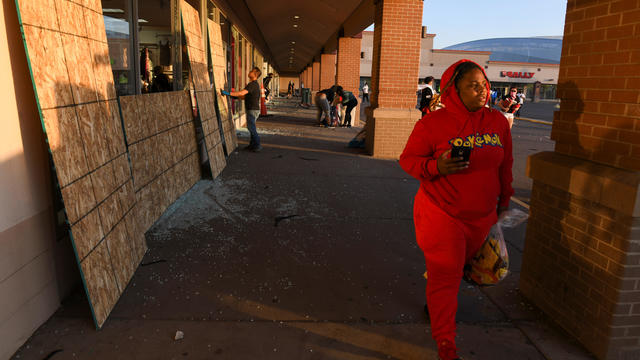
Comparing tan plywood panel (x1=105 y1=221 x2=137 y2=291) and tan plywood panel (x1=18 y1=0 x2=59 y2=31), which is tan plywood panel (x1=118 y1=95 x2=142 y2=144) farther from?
tan plywood panel (x1=18 y1=0 x2=59 y2=31)

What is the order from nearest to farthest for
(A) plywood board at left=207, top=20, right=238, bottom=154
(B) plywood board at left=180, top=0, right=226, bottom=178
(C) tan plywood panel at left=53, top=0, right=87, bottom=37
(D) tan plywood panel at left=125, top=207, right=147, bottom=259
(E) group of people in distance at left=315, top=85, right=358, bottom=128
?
1. (C) tan plywood panel at left=53, top=0, right=87, bottom=37
2. (D) tan plywood panel at left=125, top=207, right=147, bottom=259
3. (B) plywood board at left=180, top=0, right=226, bottom=178
4. (A) plywood board at left=207, top=20, right=238, bottom=154
5. (E) group of people in distance at left=315, top=85, right=358, bottom=128

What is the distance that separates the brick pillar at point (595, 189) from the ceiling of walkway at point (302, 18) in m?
11.4

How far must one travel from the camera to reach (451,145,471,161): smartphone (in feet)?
8.67

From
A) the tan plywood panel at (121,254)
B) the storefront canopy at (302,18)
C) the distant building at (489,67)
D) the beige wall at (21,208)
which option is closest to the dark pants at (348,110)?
the storefront canopy at (302,18)

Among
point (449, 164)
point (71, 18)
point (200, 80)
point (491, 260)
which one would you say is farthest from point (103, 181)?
point (200, 80)

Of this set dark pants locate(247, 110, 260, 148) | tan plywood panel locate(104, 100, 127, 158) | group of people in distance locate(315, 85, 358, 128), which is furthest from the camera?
group of people in distance locate(315, 85, 358, 128)

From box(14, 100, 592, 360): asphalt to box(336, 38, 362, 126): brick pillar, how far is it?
15384mm

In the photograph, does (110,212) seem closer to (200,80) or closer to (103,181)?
(103,181)

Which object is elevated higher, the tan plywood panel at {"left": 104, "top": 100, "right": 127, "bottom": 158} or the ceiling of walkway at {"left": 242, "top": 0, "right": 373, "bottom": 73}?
the ceiling of walkway at {"left": 242, "top": 0, "right": 373, "bottom": 73}

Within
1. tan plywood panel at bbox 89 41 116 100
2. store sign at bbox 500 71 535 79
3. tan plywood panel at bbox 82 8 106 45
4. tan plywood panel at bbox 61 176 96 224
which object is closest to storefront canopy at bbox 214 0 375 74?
tan plywood panel at bbox 82 8 106 45

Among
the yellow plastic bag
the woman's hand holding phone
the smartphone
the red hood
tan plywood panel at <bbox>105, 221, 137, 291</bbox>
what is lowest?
tan plywood panel at <bbox>105, 221, 137, 291</bbox>

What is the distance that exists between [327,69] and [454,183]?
26.8 m

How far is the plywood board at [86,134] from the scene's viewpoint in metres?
3.00

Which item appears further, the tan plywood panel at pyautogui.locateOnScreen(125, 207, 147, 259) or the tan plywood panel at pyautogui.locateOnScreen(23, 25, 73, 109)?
the tan plywood panel at pyautogui.locateOnScreen(125, 207, 147, 259)
